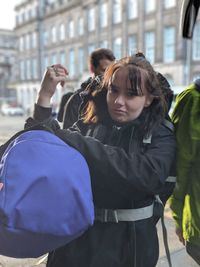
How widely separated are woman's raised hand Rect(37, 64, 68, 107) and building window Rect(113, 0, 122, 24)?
36550 mm

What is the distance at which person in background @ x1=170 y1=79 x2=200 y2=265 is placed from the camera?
1777mm

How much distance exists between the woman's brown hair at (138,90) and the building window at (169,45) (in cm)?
3076

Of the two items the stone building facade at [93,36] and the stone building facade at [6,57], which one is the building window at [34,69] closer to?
the stone building facade at [93,36]

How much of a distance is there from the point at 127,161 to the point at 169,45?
104 ft

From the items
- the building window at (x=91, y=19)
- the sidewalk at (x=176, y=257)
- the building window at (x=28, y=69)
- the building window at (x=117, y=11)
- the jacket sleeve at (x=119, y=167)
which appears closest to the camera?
the jacket sleeve at (x=119, y=167)

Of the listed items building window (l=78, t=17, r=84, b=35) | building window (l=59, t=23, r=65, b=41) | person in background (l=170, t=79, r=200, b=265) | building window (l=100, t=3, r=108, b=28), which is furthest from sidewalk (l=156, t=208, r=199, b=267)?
building window (l=59, t=23, r=65, b=41)

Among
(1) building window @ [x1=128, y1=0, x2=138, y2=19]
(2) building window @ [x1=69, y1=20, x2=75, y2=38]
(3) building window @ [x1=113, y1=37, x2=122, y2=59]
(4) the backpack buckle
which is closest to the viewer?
(4) the backpack buckle

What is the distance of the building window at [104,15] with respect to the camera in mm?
A: 38250

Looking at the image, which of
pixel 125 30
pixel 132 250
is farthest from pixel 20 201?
pixel 125 30

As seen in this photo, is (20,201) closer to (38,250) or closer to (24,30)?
(38,250)

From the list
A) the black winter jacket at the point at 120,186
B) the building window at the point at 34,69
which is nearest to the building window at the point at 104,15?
the building window at the point at 34,69

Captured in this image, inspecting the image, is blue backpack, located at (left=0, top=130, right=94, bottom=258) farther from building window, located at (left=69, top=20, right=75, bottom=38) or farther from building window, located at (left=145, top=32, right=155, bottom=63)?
building window, located at (left=69, top=20, right=75, bottom=38)

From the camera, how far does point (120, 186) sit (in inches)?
55.8

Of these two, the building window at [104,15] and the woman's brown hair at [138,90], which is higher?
the building window at [104,15]
